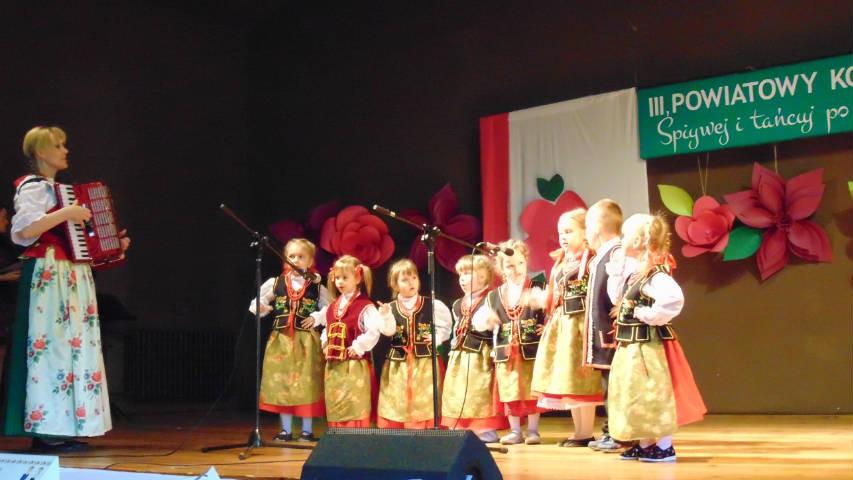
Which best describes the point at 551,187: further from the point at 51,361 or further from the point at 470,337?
the point at 51,361

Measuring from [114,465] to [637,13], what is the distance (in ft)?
14.2

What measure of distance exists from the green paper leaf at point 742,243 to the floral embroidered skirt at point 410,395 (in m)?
2.00

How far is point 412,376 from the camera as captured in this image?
16.1 feet

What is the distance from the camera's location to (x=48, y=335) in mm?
4023

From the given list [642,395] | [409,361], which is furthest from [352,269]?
[642,395]

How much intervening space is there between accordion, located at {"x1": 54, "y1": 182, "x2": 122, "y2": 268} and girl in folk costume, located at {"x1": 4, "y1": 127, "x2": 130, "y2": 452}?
0.15ft

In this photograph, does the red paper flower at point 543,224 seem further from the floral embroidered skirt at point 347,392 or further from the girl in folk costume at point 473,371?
the floral embroidered skirt at point 347,392

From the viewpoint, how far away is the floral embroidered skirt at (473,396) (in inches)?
183

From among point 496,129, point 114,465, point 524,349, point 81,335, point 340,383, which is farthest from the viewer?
point 496,129

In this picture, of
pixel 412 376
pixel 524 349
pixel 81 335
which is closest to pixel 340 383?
pixel 412 376

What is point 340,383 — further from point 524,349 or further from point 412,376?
point 524,349

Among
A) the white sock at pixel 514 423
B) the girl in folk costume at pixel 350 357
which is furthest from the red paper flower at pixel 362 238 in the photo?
the white sock at pixel 514 423

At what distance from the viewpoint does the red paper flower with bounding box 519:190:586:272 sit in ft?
20.2

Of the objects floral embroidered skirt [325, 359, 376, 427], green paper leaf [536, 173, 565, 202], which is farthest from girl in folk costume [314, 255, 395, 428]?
green paper leaf [536, 173, 565, 202]
